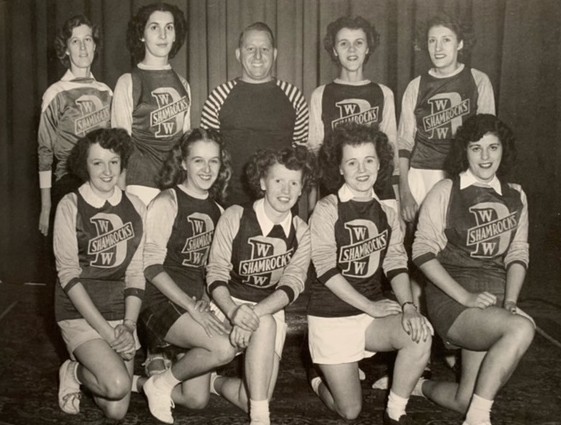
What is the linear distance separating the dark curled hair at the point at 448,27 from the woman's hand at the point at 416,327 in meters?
1.37

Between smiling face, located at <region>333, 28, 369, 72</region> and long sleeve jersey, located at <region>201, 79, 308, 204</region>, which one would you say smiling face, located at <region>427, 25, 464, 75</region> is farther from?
long sleeve jersey, located at <region>201, 79, 308, 204</region>

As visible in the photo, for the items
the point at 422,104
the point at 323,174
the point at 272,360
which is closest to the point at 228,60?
the point at 422,104

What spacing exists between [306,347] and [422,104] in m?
1.22

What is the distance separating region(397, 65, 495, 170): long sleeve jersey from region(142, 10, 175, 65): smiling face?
1.08 metres

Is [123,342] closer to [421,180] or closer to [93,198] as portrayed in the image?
[93,198]

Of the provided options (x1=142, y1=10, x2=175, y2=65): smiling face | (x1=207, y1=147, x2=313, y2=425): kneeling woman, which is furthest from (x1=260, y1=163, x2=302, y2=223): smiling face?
(x1=142, y1=10, x2=175, y2=65): smiling face

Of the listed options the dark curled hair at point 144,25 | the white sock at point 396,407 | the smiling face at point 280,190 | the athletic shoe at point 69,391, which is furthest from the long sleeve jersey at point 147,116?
the white sock at point 396,407

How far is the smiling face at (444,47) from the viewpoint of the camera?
2.79m

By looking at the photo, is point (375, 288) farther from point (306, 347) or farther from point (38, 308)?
point (38, 308)

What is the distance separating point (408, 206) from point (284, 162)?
0.84 meters

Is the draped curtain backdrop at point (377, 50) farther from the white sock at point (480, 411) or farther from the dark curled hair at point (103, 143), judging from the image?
the white sock at point (480, 411)

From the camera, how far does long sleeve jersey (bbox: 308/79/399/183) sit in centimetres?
273

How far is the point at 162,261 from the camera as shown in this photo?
2244 mm

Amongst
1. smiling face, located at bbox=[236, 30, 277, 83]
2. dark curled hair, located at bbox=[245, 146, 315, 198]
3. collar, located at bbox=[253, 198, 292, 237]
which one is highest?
smiling face, located at bbox=[236, 30, 277, 83]
